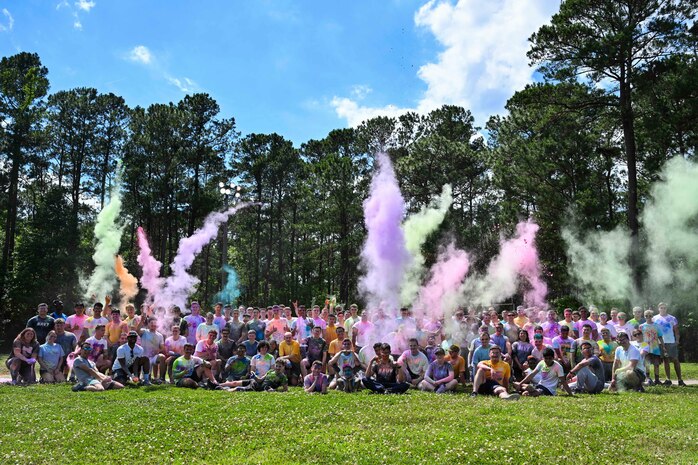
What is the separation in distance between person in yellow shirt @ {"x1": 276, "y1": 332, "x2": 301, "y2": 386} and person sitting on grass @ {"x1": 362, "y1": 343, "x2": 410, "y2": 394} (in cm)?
203

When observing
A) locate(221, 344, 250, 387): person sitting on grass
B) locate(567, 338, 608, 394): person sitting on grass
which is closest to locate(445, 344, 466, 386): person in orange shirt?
locate(567, 338, 608, 394): person sitting on grass

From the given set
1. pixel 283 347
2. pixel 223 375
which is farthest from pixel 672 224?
pixel 223 375

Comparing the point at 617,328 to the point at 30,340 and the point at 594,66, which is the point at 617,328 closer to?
the point at 594,66

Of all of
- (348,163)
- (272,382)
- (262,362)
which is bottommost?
(272,382)

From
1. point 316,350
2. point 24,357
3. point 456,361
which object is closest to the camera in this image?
point 24,357

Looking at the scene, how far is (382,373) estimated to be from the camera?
11820 millimetres

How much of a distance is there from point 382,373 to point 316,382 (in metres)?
1.46

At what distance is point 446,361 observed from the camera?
12133 millimetres

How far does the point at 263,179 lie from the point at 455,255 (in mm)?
22623

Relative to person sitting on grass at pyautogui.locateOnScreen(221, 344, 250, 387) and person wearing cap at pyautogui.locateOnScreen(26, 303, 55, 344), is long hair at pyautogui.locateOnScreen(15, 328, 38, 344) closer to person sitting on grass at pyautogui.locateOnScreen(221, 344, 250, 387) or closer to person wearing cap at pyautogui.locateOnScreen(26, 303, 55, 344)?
person wearing cap at pyautogui.locateOnScreen(26, 303, 55, 344)

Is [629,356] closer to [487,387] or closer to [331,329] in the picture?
[487,387]

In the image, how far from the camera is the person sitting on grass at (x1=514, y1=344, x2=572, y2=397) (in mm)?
11250

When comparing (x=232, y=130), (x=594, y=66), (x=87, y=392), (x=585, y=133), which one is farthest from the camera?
(x=232, y=130)

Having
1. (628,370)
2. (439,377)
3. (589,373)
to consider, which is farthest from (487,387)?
(628,370)
